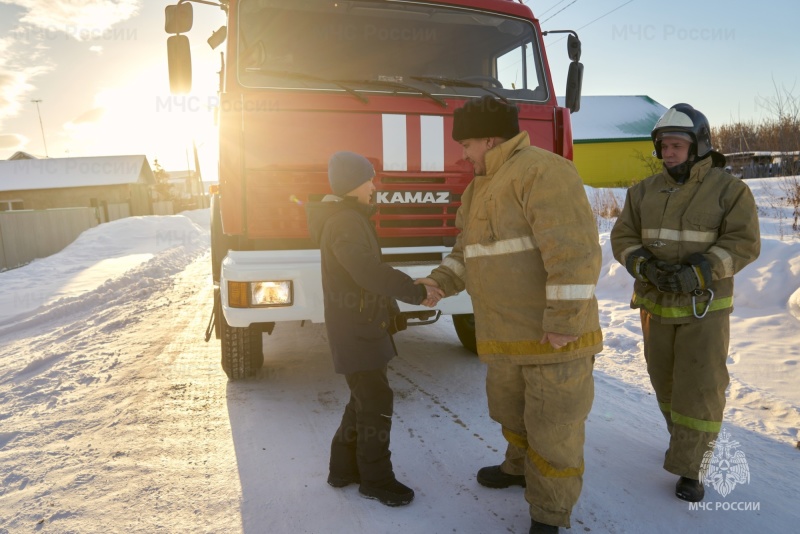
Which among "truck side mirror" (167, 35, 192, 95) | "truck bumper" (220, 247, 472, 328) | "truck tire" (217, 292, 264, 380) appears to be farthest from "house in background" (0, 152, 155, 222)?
"truck bumper" (220, 247, 472, 328)

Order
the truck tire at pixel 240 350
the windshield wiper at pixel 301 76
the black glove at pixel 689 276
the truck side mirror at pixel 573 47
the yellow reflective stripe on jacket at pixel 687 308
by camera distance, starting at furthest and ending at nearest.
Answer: the truck side mirror at pixel 573 47 → the truck tire at pixel 240 350 → the windshield wiper at pixel 301 76 → the yellow reflective stripe on jacket at pixel 687 308 → the black glove at pixel 689 276

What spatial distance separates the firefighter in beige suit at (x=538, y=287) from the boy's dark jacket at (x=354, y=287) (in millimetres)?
409

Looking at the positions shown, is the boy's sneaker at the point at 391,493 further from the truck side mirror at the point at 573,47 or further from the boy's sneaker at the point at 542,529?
the truck side mirror at the point at 573,47

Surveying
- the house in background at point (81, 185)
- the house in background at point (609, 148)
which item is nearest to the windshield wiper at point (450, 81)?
the house in background at point (609, 148)

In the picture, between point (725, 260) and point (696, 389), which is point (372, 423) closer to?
point (696, 389)

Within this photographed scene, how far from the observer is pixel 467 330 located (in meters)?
4.75

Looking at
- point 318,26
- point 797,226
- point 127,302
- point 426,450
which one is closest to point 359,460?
point 426,450

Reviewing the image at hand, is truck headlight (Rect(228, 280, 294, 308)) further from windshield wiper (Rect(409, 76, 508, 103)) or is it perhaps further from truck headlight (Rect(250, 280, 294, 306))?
windshield wiper (Rect(409, 76, 508, 103))

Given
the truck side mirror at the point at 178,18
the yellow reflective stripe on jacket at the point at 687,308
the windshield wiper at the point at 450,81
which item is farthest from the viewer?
the windshield wiper at the point at 450,81

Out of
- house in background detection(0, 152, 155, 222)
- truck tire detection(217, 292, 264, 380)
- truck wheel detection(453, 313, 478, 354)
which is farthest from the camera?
house in background detection(0, 152, 155, 222)

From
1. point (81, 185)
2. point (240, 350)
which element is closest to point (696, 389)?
point (240, 350)

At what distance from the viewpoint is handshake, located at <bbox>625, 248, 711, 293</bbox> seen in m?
2.32

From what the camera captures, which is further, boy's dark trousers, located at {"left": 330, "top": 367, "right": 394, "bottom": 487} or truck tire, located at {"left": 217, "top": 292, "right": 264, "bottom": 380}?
truck tire, located at {"left": 217, "top": 292, "right": 264, "bottom": 380}

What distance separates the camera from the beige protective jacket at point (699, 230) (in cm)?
235
